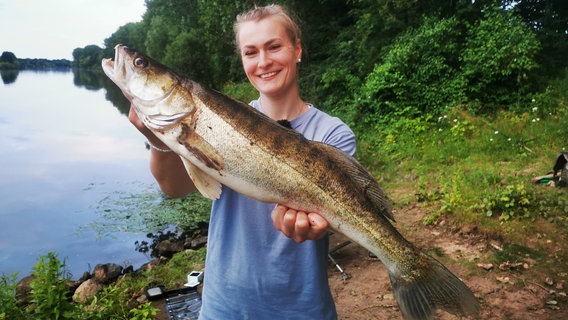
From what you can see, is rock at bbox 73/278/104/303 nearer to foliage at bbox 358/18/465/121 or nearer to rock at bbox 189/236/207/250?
rock at bbox 189/236/207/250

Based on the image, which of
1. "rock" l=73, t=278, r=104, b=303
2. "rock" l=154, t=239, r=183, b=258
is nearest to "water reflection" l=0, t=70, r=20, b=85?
"rock" l=154, t=239, r=183, b=258

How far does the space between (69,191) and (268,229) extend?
43.1 ft

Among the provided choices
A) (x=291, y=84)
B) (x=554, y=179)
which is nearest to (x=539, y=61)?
(x=554, y=179)

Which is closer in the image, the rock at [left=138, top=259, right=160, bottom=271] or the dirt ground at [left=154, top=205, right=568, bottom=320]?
the dirt ground at [left=154, top=205, right=568, bottom=320]

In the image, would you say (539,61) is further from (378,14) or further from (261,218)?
(261,218)

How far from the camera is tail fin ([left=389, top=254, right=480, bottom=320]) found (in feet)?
6.57

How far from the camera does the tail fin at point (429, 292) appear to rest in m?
2.00

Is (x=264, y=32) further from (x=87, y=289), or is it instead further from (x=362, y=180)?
(x=87, y=289)

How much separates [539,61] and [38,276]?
12751 mm

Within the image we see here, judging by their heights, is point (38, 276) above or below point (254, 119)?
below

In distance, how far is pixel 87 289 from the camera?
6.87 m

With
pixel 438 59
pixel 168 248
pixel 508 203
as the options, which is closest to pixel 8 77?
pixel 168 248

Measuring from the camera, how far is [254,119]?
6.83 ft

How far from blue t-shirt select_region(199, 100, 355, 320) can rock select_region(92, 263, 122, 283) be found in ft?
19.7
